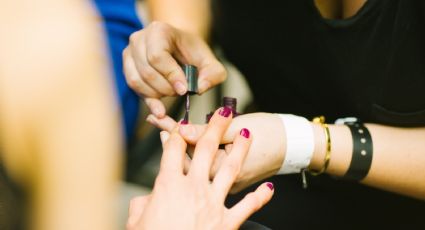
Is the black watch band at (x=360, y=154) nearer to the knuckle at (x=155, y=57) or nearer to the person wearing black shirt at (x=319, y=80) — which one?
the person wearing black shirt at (x=319, y=80)

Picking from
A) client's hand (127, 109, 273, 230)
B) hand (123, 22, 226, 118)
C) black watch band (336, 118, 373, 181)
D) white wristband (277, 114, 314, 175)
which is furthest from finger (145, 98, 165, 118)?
black watch band (336, 118, 373, 181)

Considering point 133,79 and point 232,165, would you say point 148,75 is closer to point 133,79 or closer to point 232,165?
point 133,79

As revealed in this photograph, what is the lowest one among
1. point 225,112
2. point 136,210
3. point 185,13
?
point 136,210

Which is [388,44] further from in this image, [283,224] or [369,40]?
[283,224]

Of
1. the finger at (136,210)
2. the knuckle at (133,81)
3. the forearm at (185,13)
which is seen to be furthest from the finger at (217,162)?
the forearm at (185,13)

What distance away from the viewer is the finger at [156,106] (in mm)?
702

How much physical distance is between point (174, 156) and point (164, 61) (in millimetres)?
196

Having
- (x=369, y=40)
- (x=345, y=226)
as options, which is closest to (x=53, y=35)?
(x=369, y=40)

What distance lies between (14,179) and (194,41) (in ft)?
1.32

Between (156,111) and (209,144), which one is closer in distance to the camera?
(209,144)

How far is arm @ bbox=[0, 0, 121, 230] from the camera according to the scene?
21.4 inches

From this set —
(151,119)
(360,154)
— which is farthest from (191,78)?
(360,154)

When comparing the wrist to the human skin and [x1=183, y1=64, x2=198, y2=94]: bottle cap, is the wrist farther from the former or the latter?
[x1=183, y1=64, x2=198, y2=94]: bottle cap

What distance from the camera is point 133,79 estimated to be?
2.31 feet
